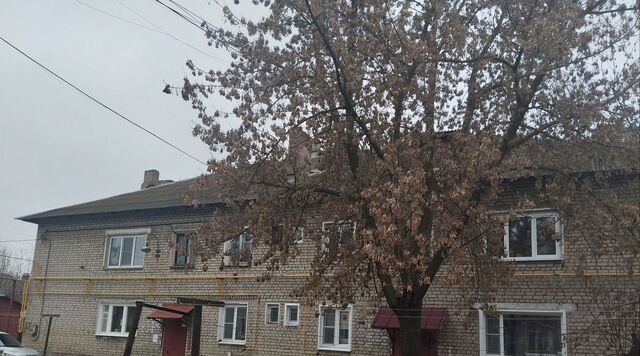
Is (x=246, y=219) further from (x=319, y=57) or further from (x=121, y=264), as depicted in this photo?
(x=121, y=264)

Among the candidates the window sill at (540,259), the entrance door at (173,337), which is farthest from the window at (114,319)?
the window sill at (540,259)

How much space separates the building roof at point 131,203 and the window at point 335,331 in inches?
261

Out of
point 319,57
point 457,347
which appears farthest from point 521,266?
point 319,57

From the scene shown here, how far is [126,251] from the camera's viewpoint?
2398 cm

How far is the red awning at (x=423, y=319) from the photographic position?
16523 millimetres

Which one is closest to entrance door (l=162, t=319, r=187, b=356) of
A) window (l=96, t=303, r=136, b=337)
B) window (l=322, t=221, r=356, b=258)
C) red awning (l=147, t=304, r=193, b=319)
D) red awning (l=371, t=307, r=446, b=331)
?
red awning (l=147, t=304, r=193, b=319)

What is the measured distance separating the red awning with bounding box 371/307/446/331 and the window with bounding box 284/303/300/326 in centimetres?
307

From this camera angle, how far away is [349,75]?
11.8 m

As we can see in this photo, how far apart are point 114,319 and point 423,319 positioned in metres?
12.2

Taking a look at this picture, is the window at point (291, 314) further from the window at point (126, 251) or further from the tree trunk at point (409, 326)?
the tree trunk at point (409, 326)

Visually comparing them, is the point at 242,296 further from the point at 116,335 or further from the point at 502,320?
the point at 502,320

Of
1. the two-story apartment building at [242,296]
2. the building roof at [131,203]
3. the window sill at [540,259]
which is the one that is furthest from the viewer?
the building roof at [131,203]

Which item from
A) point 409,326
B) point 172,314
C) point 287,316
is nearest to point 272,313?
point 287,316

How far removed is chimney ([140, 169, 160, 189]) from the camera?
30.3 metres
